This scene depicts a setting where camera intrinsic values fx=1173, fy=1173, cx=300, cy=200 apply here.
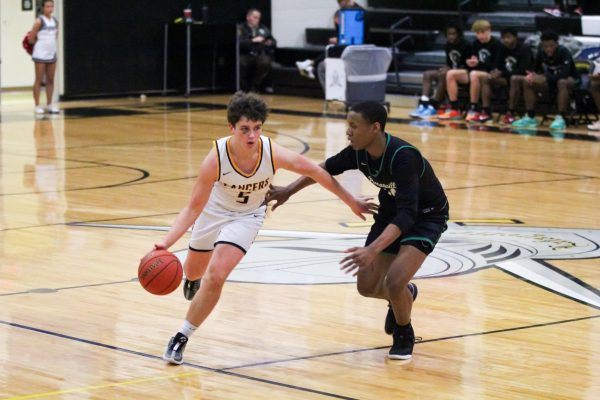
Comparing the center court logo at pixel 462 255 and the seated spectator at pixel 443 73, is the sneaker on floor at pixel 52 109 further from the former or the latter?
the center court logo at pixel 462 255

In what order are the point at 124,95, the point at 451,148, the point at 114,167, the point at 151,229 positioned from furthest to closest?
the point at 124,95, the point at 451,148, the point at 114,167, the point at 151,229

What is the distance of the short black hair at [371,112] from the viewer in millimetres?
5664

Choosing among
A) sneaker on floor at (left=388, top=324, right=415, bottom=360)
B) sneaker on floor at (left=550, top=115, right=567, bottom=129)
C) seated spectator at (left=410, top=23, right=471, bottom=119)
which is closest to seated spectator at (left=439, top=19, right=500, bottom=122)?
seated spectator at (left=410, top=23, right=471, bottom=119)

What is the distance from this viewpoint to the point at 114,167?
42.3ft

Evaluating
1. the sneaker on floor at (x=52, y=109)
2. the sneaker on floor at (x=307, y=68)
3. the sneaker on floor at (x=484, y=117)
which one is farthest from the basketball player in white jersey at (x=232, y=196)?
the sneaker on floor at (x=307, y=68)

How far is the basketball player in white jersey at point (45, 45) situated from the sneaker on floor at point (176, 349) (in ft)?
42.7

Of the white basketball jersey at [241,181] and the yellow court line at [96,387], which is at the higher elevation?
the white basketball jersey at [241,181]

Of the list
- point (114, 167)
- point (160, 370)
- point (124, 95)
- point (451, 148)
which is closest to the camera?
point (160, 370)

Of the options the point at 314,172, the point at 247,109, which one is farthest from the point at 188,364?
the point at 247,109

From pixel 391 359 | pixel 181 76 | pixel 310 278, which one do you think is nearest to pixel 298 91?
pixel 181 76

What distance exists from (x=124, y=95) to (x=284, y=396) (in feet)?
56.0

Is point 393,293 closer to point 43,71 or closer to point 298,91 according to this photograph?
point 43,71

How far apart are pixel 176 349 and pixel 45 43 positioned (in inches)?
520

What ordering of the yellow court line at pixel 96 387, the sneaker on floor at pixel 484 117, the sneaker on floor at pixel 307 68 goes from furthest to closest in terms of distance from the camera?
the sneaker on floor at pixel 307 68 < the sneaker on floor at pixel 484 117 < the yellow court line at pixel 96 387
